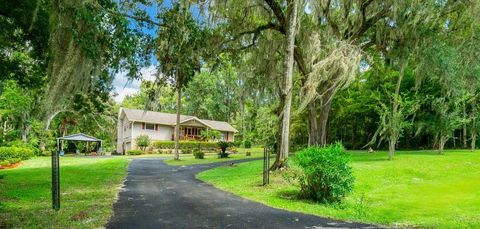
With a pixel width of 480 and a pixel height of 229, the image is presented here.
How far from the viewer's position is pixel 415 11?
51.3ft

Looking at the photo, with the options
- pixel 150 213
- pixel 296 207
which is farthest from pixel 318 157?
pixel 150 213

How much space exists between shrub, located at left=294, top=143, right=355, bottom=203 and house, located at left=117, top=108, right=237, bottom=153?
1411 inches

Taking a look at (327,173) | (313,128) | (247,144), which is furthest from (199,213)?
(247,144)

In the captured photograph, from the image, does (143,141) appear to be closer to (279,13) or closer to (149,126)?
(149,126)

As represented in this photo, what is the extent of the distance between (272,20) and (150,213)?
39.5 feet

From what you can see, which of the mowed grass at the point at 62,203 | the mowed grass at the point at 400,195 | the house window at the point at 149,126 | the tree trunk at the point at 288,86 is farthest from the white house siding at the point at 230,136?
the mowed grass at the point at 62,203

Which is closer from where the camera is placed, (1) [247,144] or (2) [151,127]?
(2) [151,127]

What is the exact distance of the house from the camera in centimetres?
4388

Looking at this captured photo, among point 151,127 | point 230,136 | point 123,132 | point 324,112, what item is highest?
point 324,112

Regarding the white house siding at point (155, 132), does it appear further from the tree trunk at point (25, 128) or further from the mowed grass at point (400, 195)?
the mowed grass at point (400, 195)

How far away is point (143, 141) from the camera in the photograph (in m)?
42.0

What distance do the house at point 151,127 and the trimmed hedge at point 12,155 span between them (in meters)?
17.9

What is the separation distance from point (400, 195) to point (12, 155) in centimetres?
2309

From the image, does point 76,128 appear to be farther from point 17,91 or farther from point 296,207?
point 296,207
